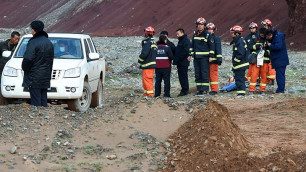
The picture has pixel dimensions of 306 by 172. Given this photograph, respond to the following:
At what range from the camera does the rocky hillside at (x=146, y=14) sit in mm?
49281

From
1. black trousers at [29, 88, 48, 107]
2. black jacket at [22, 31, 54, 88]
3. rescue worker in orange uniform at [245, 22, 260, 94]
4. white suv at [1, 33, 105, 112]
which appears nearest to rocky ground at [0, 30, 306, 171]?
black trousers at [29, 88, 48, 107]

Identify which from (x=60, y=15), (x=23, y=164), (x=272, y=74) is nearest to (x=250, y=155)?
(x=23, y=164)

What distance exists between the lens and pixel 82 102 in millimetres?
12906

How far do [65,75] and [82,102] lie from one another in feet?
2.74

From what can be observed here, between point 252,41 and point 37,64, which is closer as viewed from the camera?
point 37,64

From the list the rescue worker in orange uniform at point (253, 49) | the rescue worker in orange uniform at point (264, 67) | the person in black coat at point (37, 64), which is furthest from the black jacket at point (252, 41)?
the person in black coat at point (37, 64)

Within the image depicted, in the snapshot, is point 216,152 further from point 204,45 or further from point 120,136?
point 204,45

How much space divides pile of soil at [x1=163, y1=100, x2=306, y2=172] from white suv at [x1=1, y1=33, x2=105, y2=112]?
301cm

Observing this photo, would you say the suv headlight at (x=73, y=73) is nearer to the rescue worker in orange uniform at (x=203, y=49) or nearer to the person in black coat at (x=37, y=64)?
the person in black coat at (x=37, y=64)

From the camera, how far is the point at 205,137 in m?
9.07

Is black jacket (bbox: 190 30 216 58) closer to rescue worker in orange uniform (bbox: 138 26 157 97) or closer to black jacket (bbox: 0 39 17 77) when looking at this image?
rescue worker in orange uniform (bbox: 138 26 157 97)

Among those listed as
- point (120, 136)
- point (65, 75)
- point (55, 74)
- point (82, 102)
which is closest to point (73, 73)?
point (65, 75)

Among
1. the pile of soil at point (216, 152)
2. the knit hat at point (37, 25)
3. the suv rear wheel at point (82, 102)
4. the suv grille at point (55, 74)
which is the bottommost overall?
the pile of soil at point (216, 152)

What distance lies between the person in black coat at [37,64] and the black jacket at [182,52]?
618cm
